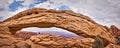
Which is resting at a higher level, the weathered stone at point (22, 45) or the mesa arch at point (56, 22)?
the mesa arch at point (56, 22)

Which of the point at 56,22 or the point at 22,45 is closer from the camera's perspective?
the point at 22,45

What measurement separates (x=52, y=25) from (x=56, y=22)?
0.28 meters

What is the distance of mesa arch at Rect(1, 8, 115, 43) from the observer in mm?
16562

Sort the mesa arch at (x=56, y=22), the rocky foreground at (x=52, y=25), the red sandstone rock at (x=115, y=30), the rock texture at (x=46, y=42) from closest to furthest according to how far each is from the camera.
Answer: the rock texture at (x=46, y=42), the rocky foreground at (x=52, y=25), the mesa arch at (x=56, y=22), the red sandstone rock at (x=115, y=30)

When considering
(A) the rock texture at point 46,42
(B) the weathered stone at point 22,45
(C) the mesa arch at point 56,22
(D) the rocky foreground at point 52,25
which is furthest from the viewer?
(C) the mesa arch at point 56,22

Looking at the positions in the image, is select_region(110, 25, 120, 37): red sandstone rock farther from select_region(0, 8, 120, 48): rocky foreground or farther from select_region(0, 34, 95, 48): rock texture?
select_region(0, 34, 95, 48): rock texture

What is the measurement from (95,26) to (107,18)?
2.11 meters

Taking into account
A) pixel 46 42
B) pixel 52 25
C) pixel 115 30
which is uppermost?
pixel 52 25

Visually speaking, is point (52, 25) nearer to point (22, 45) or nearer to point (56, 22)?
point (56, 22)

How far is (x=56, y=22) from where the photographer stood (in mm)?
16562

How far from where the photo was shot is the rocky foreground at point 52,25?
16.2 meters

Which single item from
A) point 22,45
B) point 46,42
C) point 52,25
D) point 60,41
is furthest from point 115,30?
point 22,45

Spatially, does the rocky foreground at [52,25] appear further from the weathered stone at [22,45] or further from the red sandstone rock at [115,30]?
the red sandstone rock at [115,30]

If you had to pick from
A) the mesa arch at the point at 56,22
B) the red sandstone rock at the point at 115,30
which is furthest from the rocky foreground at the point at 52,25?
the red sandstone rock at the point at 115,30
